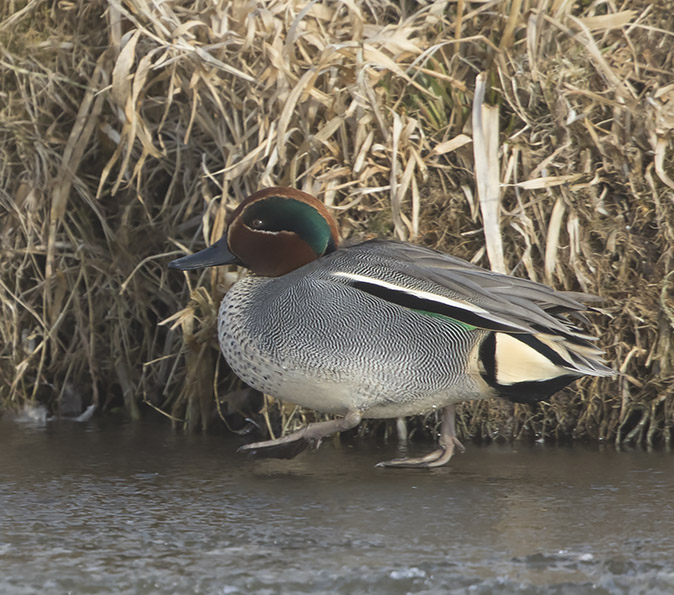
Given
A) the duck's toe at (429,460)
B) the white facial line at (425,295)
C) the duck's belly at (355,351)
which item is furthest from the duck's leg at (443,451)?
the white facial line at (425,295)

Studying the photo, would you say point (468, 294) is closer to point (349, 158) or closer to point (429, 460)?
point (429, 460)

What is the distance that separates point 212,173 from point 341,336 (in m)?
0.93

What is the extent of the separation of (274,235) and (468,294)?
62 cm

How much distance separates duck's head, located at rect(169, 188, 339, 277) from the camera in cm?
312

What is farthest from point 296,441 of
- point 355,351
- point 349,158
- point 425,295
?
point 349,158

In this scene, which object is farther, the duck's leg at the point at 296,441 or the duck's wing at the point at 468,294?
the duck's leg at the point at 296,441

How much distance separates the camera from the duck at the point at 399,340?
115 inches

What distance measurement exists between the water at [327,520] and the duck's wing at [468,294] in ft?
1.19

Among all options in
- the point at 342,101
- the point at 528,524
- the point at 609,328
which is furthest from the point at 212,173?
the point at 528,524

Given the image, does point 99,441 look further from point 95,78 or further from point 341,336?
point 95,78

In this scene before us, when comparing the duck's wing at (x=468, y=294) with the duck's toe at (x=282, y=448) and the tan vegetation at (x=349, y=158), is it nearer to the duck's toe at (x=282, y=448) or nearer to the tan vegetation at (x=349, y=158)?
the tan vegetation at (x=349, y=158)

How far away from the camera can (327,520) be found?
8.03 feet

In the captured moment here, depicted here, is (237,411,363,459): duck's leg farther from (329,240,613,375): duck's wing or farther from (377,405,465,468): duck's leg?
(329,240,613,375): duck's wing

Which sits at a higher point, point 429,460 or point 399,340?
point 399,340
